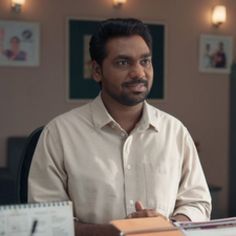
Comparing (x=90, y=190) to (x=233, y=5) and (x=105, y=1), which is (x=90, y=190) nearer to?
(x=105, y=1)

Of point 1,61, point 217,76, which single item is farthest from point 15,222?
point 217,76

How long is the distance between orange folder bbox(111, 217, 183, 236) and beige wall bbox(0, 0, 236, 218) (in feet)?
12.6

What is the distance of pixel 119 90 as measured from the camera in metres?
1.36

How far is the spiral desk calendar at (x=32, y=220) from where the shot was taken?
2.75ft

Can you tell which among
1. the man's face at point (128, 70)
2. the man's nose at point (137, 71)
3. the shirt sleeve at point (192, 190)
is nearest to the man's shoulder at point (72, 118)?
the man's face at point (128, 70)

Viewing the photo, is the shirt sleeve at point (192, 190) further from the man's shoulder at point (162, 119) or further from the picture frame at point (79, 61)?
the picture frame at point (79, 61)

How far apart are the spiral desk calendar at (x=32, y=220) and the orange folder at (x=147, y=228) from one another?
0.34 feet

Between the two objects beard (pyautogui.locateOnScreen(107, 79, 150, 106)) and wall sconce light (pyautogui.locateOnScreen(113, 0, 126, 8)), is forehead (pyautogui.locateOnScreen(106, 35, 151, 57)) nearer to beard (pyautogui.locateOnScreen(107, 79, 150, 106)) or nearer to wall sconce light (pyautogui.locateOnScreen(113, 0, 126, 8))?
beard (pyautogui.locateOnScreen(107, 79, 150, 106))

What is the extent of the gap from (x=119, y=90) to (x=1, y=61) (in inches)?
134

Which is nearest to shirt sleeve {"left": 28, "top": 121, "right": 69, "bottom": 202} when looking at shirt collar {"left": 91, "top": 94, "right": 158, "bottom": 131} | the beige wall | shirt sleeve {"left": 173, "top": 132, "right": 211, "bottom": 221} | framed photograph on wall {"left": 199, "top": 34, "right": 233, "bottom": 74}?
shirt collar {"left": 91, "top": 94, "right": 158, "bottom": 131}

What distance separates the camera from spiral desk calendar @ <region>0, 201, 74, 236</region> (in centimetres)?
84

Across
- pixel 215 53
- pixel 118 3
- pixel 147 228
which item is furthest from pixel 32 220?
pixel 215 53

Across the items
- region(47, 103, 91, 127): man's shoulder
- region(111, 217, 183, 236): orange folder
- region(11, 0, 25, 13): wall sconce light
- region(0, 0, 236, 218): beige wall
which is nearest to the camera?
region(111, 217, 183, 236): orange folder

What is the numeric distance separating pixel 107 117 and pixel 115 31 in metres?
0.26
